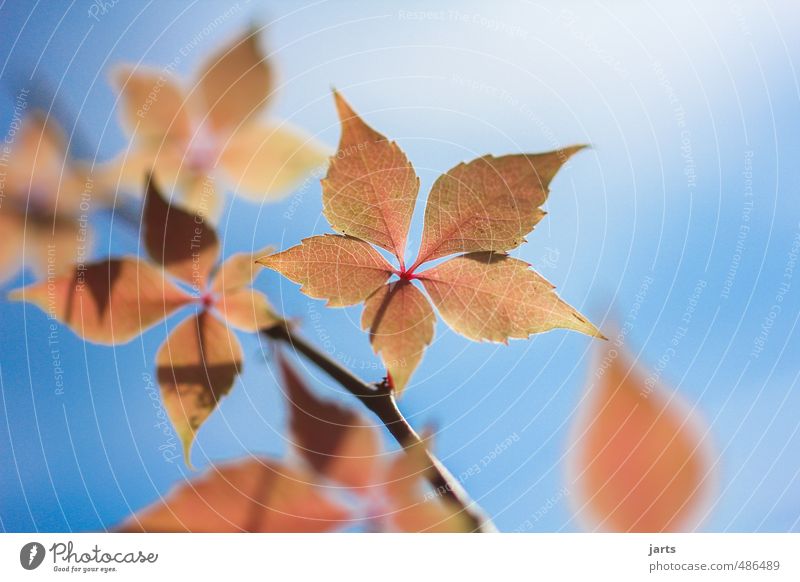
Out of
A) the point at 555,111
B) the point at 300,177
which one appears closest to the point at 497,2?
the point at 555,111

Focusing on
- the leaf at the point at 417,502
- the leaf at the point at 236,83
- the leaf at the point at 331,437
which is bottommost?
the leaf at the point at 417,502

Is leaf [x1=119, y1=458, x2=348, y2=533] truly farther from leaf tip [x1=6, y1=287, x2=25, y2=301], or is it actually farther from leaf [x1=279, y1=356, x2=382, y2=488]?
leaf tip [x1=6, y1=287, x2=25, y2=301]

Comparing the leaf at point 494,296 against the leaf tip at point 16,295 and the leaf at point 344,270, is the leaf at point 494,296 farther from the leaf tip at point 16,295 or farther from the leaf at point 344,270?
the leaf tip at point 16,295

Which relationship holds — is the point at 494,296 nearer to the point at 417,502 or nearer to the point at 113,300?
the point at 417,502

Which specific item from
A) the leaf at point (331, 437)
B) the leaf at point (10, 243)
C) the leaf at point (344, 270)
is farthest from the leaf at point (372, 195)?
the leaf at point (10, 243)

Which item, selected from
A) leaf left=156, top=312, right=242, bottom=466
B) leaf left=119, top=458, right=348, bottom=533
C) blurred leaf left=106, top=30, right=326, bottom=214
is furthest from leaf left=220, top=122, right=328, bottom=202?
leaf left=119, top=458, right=348, bottom=533

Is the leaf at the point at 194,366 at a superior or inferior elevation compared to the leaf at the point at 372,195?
inferior

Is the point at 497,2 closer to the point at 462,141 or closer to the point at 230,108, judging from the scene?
the point at 462,141
